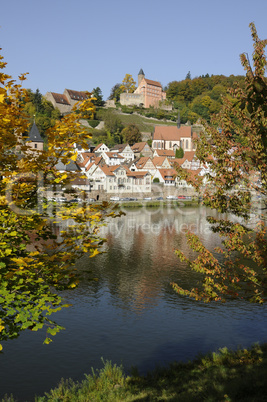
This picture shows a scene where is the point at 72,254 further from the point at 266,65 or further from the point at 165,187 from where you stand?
the point at 165,187

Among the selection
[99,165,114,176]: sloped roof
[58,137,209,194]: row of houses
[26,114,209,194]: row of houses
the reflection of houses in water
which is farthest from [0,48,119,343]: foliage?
[99,165,114,176]: sloped roof

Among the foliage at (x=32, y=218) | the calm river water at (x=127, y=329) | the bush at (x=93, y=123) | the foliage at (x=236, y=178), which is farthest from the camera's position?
the bush at (x=93, y=123)

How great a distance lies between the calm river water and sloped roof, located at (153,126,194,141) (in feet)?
407

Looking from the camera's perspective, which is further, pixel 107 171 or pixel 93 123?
pixel 93 123

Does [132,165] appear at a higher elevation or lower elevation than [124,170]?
higher

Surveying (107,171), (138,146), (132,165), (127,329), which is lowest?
(127,329)

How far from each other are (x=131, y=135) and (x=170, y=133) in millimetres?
16200

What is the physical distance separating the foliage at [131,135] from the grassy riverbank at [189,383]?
138372 mm

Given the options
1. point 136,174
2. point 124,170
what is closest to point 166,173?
point 136,174

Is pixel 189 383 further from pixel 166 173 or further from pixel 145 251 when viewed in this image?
pixel 166 173

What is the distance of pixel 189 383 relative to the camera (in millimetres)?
13188

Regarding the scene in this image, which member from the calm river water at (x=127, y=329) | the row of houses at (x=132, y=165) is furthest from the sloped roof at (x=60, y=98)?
the calm river water at (x=127, y=329)

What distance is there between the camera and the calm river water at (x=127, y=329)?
17531 millimetres

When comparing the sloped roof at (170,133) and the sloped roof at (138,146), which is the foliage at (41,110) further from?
the sloped roof at (170,133)
